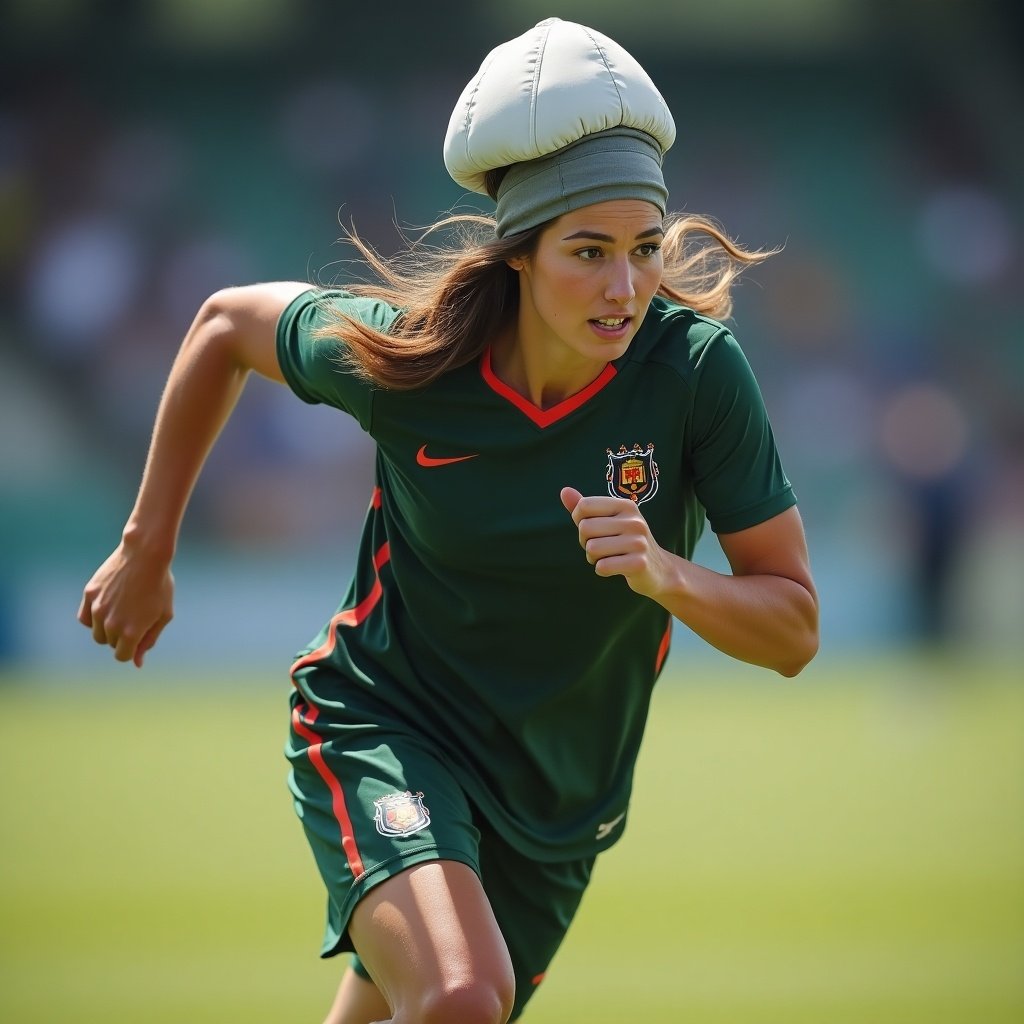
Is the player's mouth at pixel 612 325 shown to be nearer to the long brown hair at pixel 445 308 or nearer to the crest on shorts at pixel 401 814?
the long brown hair at pixel 445 308

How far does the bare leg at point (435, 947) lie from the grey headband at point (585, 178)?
54.6 inches

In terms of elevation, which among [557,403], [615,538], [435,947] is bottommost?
[435,947]

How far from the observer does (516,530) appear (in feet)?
11.3

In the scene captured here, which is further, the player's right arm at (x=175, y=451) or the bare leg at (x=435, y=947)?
the player's right arm at (x=175, y=451)

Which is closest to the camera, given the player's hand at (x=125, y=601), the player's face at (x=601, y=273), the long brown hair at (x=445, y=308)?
the player's face at (x=601, y=273)

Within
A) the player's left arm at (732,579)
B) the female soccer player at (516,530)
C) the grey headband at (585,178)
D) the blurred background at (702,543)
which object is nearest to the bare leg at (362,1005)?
the female soccer player at (516,530)

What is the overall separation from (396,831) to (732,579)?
0.87m

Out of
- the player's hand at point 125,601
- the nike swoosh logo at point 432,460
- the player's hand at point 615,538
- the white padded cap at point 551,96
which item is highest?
the white padded cap at point 551,96

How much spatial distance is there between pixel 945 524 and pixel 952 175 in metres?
6.65

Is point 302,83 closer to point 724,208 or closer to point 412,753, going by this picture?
point 724,208

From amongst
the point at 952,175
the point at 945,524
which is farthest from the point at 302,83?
the point at 945,524

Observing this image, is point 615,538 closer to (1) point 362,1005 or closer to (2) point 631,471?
(2) point 631,471

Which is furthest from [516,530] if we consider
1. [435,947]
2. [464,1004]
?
[464,1004]

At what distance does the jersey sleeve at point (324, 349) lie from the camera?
361cm
